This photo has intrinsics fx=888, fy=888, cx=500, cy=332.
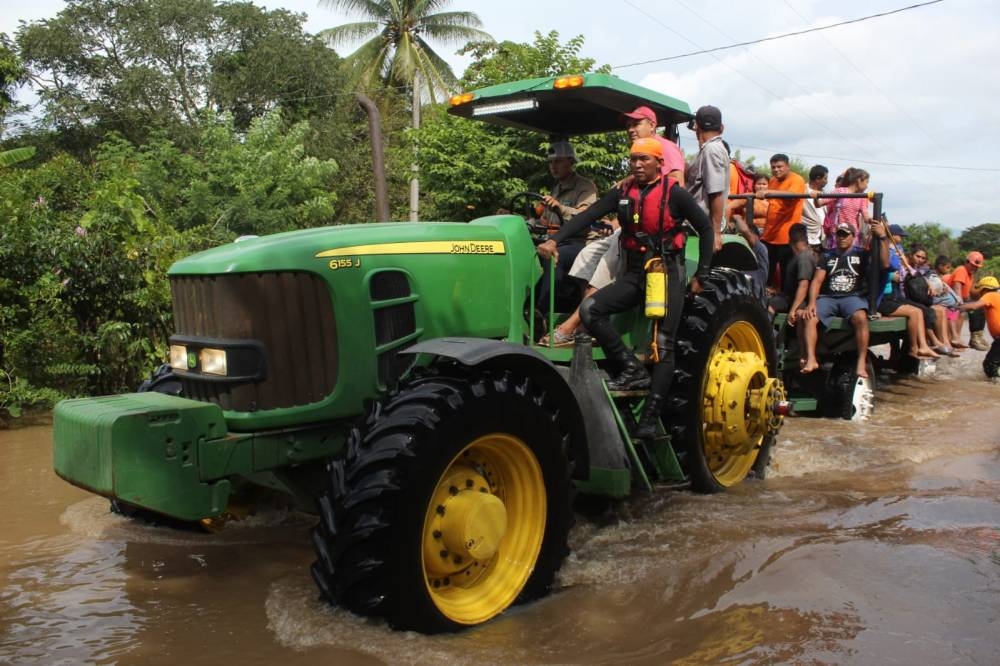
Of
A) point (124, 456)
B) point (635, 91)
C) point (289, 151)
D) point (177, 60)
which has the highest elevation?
point (177, 60)

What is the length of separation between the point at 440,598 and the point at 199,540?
75.0 inches

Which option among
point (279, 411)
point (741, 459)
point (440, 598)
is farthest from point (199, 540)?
point (741, 459)

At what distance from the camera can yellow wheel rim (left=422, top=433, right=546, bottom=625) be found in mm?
3686

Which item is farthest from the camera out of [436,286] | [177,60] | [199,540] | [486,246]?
[177,60]

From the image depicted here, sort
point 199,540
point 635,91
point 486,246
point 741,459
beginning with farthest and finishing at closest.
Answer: point 741,459 → point 635,91 → point 199,540 → point 486,246

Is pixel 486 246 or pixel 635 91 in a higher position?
pixel 635 91

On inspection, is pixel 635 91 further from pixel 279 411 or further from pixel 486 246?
pixel 279 411

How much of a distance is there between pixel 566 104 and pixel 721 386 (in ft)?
6.82

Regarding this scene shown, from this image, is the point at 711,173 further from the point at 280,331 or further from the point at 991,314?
the point at 991,314

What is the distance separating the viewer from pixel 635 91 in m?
5.59

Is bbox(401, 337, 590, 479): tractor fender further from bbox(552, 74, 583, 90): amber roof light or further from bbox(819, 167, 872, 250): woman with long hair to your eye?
bbox(819, 167, 872, 250): woman with long hair

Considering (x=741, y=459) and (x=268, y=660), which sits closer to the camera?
(x=268, y=660)

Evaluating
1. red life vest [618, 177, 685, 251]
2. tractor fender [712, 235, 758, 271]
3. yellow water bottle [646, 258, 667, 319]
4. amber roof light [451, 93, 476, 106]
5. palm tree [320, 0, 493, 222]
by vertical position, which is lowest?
yellow water bottle [646, 258, 667, 319]

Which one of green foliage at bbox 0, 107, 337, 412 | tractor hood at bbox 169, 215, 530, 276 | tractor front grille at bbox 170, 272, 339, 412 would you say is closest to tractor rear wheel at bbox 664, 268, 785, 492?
tractor hood at bbox 169, 215, 530, 276
